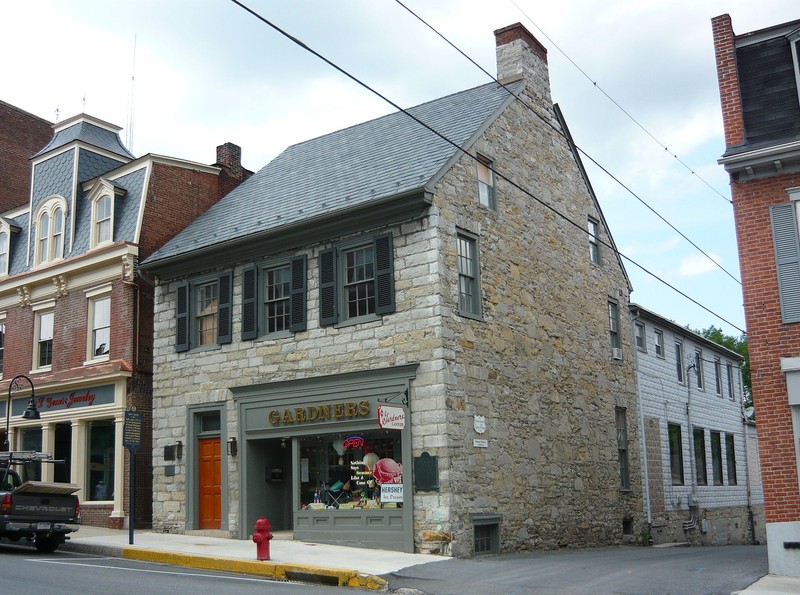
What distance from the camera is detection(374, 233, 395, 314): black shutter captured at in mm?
17438

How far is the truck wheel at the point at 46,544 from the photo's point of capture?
1689 centimetres

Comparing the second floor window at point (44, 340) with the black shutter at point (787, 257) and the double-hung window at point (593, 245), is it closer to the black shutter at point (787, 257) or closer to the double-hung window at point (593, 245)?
the double-hung window at point (593, 245)

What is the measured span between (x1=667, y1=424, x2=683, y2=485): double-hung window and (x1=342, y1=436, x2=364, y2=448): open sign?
41.4 feet

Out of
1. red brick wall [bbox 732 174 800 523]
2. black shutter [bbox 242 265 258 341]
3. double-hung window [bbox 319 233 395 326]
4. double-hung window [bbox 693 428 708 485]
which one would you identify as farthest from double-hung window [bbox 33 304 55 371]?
double-hung window [bbox 693 428 708 485]

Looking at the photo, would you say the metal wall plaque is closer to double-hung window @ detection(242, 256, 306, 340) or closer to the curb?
the curb

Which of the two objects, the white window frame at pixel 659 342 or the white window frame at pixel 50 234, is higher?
the white window frame at pixel 50 234

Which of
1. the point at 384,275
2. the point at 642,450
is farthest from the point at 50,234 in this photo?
the point at 642,450

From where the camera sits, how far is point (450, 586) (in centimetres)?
1263

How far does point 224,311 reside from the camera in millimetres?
20359

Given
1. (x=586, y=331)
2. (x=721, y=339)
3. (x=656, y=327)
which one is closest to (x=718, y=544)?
(x=656, y=327)

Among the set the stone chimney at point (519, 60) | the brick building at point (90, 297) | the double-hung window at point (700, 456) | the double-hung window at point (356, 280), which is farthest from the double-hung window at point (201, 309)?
the double-hung window at point (700, 456)

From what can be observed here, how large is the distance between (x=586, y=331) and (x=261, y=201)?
8.88m

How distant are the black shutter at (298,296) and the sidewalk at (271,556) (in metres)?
4.46

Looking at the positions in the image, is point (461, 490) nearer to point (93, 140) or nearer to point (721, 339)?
point (93, 140)
